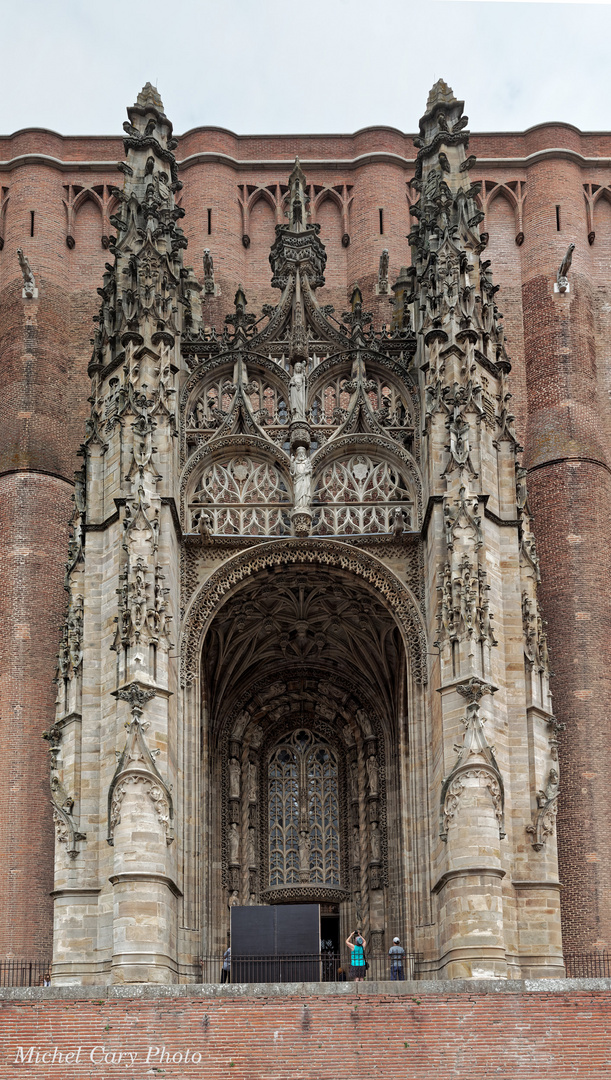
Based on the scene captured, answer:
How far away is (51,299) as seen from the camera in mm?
33938

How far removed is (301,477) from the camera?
27.8 metres

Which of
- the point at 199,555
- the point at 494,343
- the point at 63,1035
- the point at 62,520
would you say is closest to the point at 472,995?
the point at 63,1035

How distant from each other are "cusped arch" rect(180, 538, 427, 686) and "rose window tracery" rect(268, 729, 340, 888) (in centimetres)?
478

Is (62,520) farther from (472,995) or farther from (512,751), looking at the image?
(472,995)

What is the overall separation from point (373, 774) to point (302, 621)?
10.4ft

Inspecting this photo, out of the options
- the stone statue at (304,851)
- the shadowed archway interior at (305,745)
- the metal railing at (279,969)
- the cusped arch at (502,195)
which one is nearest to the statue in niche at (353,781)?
the shadowed archway interior at (305,745)

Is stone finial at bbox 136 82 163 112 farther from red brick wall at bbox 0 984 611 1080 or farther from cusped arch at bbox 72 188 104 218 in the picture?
red brick wall at bbox 0 984 611 1080

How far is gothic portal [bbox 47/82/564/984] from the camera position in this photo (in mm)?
24328

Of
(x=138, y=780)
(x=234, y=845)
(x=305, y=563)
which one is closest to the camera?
(x=138, y=780)

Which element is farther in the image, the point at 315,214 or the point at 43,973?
the point at 315,214

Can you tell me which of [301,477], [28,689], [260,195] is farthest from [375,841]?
[260,195]

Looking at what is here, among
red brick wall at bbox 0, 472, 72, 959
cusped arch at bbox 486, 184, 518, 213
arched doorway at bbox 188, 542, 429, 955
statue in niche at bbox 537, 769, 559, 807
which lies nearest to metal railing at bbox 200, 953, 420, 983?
arched doorway at bbox 188, 542, 429, 955

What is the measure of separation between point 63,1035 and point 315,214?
→ 21.1m

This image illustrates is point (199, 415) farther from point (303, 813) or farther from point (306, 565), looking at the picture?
point (303, 813)
